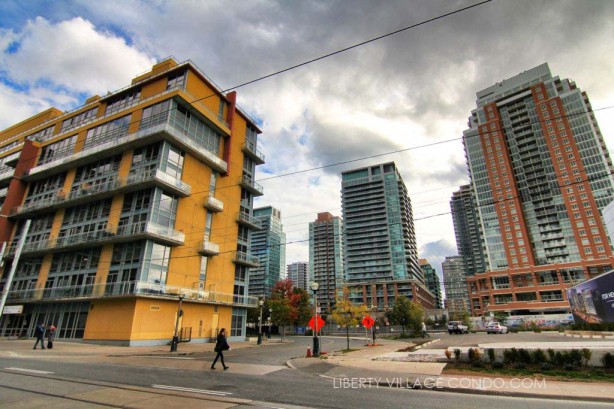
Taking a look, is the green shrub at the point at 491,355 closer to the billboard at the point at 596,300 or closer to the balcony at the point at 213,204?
the billboard at the point at 596,300

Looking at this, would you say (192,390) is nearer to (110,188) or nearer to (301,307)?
(110,188)

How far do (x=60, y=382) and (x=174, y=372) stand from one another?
3.78 metres

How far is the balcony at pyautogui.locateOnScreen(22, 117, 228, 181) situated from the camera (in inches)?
1265

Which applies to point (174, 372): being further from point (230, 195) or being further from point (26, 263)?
point (26, 263)

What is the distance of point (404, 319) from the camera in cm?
4991

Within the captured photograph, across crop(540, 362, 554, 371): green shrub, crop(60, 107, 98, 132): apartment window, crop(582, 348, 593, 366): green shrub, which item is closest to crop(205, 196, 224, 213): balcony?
crop(60, 107, 98, 132): apartment window

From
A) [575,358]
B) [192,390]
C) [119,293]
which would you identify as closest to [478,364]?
[575,358]

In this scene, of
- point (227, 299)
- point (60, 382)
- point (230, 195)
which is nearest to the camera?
point (60, 382)

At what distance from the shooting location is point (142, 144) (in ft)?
110

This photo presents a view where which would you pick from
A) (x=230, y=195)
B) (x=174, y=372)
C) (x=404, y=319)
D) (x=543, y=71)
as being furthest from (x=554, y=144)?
(x=174, y=372)

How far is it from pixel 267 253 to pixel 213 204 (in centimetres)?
12124

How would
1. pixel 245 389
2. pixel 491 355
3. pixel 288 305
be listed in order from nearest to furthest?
pixel 245 389, pixel 491 355, pixel 288 305

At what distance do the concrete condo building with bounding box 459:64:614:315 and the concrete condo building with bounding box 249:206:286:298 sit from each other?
283 feet

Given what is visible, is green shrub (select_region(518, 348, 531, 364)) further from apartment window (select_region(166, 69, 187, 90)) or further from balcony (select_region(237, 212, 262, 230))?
apartment window (select_region(166, 69, 187, 90))
